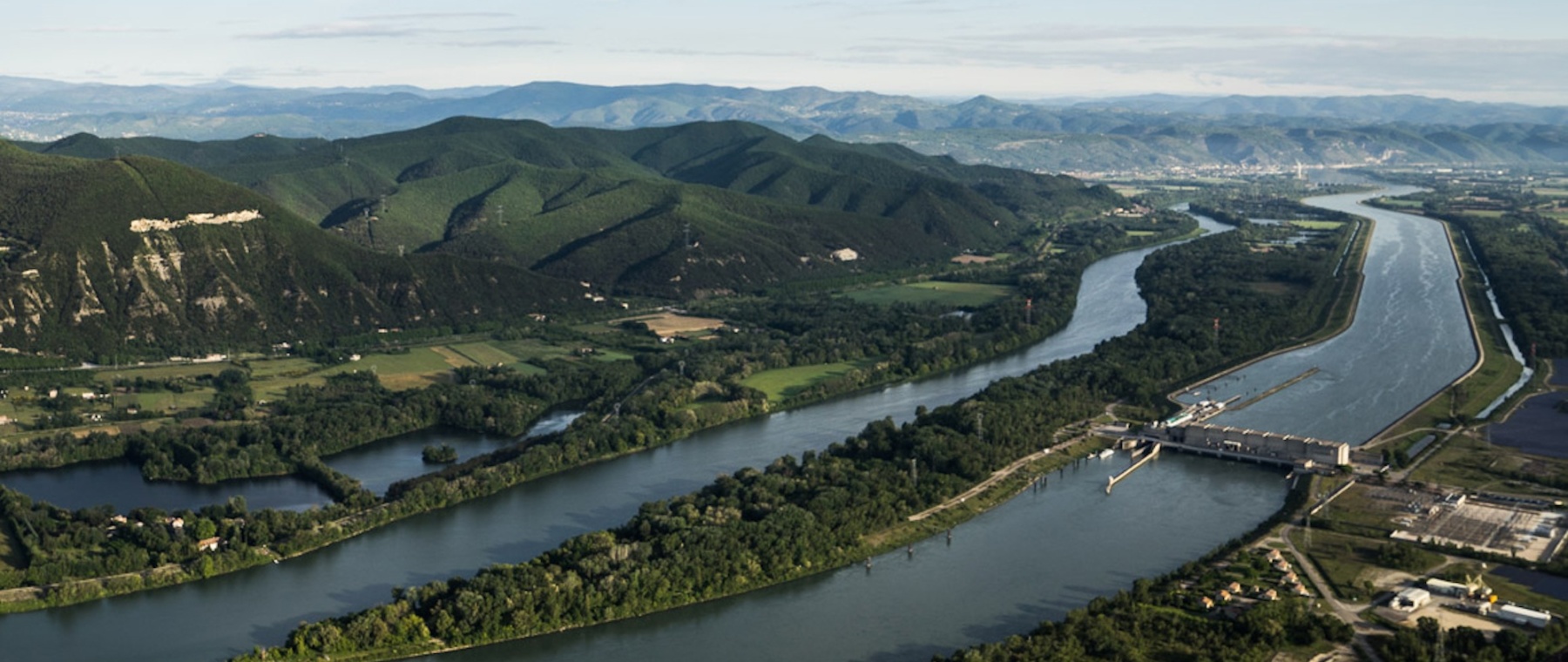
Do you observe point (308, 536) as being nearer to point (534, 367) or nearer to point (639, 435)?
point (639, 435)

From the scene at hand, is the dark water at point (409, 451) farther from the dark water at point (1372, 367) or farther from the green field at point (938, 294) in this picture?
the green field at point (938, 294)

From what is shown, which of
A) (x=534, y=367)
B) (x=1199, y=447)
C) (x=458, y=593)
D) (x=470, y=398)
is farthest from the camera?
(x=534, y=367)

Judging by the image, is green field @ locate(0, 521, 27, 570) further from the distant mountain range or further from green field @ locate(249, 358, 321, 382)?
the distant mountain range

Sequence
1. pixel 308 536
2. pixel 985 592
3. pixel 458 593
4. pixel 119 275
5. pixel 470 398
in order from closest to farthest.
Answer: pixel 458 593 < pixel 985 592 < pixel 308 536 < pixel 470 398 < pixel 119 275

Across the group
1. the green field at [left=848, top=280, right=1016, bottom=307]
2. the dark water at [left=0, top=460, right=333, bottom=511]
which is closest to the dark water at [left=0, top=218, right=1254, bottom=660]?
the dark water at [left=0, top=460, right=333, bottom=511]

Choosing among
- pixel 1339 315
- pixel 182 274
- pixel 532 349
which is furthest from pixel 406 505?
pixel 1339 315

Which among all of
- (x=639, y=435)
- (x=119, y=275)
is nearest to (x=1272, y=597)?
(x=639, y=435)

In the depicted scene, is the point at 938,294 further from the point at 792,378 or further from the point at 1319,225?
the point at 1319,225

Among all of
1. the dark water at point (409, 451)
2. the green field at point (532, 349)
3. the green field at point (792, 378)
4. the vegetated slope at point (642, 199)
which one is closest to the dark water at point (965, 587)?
the dark water at point (409, 451)
